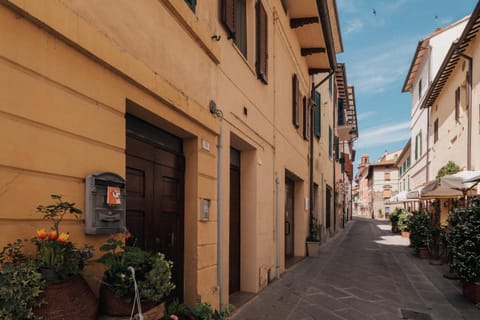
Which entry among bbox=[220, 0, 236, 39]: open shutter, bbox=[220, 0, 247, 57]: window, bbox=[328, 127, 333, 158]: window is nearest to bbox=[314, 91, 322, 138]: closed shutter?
bbox=[328, 127, 333, 158]: window

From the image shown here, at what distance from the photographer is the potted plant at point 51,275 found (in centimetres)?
174

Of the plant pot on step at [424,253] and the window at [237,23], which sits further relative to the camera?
the plant pot on step at [424,253]

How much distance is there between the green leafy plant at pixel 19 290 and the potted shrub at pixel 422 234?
1149 cm

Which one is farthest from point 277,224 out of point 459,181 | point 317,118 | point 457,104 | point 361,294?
point 457,104

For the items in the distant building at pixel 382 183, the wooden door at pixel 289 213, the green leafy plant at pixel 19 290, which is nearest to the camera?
the green leafy plant at pixel 19 290

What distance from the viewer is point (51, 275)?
6.17 feet

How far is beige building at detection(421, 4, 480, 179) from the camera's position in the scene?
1023cm

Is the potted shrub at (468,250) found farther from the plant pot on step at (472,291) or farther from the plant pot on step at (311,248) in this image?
the plant pot on step at (311,248)

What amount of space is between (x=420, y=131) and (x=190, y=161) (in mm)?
19232

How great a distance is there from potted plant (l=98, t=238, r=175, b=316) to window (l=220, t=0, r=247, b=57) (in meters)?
3.60

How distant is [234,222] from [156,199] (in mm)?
2756

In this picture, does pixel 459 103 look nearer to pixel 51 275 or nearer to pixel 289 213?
pixel 289 213

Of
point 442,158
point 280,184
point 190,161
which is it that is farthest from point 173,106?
point 442,158

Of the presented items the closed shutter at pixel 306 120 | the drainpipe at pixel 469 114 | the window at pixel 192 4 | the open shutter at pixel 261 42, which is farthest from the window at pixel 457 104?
the window at pixel 192 4
